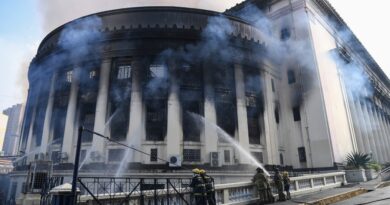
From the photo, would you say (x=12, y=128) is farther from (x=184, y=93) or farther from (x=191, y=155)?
(x=191, y=155)

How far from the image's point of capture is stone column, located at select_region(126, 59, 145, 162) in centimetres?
2048

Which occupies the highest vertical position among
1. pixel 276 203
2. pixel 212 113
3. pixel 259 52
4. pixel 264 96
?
pixel 259 52

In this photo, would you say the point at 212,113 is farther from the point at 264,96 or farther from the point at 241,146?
the point at 264,96

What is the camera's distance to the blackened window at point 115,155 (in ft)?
67.2

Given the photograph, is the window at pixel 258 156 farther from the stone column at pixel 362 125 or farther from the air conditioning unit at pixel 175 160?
the stone column at pixel 362 125

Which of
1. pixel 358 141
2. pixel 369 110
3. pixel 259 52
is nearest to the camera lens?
pixel 259 52

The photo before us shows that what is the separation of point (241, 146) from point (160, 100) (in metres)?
7.47

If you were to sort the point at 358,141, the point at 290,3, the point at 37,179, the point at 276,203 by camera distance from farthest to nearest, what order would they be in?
the point at 358,141 < the point at 290,3 < the point at 37,179 < the point at 276,203

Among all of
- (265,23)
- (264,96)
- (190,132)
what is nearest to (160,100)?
(190,132)

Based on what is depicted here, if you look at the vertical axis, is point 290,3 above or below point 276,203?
above

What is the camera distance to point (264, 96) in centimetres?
2522

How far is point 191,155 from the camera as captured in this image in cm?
2108

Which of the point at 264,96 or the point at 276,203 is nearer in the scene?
the point at 276,203

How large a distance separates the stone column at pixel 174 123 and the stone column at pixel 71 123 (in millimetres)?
7962
